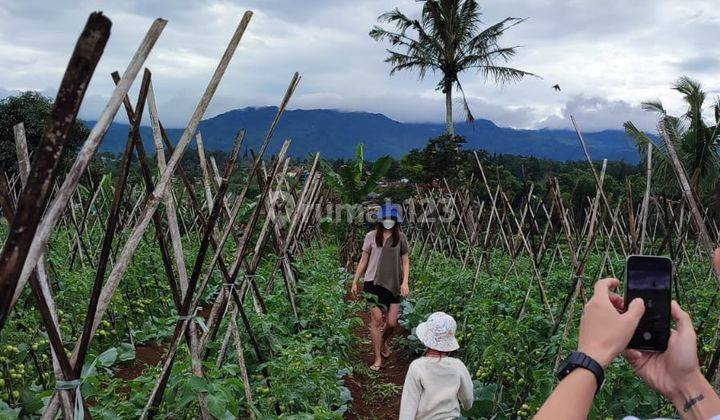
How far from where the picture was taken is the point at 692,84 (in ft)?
63.7

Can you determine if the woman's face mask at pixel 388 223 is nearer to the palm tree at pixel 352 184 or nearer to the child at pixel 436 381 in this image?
the child at pixel 436 381

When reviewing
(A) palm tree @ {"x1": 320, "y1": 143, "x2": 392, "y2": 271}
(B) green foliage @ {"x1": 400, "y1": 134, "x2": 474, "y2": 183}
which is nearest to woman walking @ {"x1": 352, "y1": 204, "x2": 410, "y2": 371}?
(A) palm tree @ {"x1": 320, "y1": 143, "x2": 392, "y2": 271}

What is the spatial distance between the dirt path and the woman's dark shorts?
686mm

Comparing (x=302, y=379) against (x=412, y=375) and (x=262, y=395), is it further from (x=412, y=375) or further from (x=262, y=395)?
(x=412, y=375)

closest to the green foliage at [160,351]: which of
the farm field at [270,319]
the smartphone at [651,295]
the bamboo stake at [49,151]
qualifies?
the farm field at [270,319]

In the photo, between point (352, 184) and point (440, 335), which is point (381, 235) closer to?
point (440, 335)

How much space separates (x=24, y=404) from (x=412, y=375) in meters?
2.04

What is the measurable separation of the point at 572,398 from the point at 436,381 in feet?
7.86

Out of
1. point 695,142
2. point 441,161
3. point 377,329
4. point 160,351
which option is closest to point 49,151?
point 377,329

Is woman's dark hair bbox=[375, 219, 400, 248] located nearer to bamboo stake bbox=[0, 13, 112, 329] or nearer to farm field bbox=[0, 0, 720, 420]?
farm field bbox=[0, 0, 720, 420]

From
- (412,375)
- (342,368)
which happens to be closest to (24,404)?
(412,375)

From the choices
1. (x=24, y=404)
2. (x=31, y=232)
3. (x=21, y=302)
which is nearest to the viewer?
(x=31, y=232)

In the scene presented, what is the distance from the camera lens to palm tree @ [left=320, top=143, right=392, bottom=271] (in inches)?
502

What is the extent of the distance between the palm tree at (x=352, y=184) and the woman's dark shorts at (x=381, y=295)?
674cm
